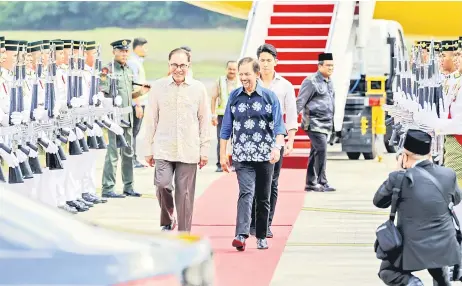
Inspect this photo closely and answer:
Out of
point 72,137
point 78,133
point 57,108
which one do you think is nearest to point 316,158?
point 78,133

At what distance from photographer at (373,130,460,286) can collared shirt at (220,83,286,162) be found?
10.3 ft

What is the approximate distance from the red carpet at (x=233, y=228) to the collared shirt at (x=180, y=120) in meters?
0.88

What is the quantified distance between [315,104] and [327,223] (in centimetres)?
329

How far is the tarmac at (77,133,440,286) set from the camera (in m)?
11.0

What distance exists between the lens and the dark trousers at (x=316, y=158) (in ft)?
57.7

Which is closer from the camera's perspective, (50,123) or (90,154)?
(50,123)

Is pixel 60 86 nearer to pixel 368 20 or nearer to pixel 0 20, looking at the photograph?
pixel 368 20

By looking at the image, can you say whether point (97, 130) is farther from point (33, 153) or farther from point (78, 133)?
point (33, 153)

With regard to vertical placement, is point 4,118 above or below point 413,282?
above

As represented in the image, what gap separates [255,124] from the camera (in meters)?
11.7

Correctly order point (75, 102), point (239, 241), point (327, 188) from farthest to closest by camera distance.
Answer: point (327, 188) < point (75, 102) < point (239, 241)

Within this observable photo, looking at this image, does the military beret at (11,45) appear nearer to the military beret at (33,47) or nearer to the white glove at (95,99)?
the military beret at (33,47)

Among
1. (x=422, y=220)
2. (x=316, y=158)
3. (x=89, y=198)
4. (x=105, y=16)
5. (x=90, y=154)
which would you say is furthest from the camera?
(x=105, y=16)

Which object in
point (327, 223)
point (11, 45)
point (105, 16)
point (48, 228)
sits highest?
point (48, 228)
